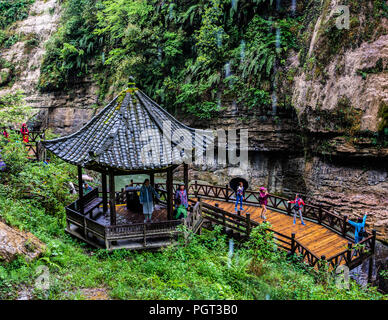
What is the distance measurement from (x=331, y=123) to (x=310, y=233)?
7.34 m

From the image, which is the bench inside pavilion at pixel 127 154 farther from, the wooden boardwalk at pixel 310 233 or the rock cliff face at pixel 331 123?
the rock cliff face at pixel 331 123

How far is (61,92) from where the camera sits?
3503cm

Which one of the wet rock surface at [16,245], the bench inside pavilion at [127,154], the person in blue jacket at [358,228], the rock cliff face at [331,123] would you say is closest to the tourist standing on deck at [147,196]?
the bench inside pavilion at [127,154]

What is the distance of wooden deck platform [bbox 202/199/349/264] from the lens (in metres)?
12.6

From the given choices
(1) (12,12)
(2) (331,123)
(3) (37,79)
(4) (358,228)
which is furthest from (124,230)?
(1) (12,12)

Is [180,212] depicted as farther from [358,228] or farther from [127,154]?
[358,228]

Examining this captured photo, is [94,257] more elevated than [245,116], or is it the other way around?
[245,116]

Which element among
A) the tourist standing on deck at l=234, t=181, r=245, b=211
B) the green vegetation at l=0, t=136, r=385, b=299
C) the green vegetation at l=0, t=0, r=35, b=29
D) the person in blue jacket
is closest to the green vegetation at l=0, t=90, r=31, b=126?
the green vegetation at l=0, t=136, r=385, b=299

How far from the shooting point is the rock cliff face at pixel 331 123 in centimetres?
1580

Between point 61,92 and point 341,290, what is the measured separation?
1396 inches

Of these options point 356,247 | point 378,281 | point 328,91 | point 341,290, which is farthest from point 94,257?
point 328,91

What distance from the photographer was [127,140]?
10.2 metres
